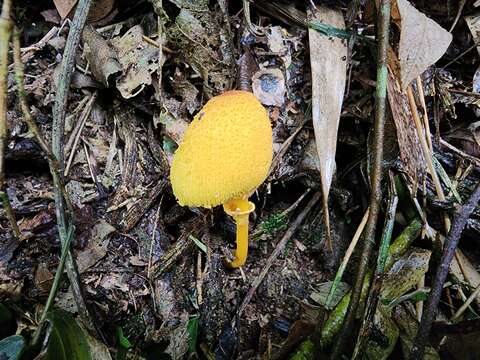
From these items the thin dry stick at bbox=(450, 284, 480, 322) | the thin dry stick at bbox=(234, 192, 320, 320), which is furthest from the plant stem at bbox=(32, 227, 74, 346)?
the thin dry stick at bbox=(450, 284, 480, 322)

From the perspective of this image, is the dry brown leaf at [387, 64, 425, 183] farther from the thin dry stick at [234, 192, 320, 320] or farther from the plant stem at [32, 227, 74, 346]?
the plant stem at [32, 227, 74, 346]

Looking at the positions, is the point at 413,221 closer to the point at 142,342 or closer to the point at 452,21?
the point at 452,21

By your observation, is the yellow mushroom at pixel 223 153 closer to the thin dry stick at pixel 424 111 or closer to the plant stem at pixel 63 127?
the plant stem at pixel 63 127

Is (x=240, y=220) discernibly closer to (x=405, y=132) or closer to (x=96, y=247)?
(x=96, y=247)

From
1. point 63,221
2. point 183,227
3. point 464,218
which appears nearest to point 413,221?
point 464,218

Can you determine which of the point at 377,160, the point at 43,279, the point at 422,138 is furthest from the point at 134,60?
the point at 422,138

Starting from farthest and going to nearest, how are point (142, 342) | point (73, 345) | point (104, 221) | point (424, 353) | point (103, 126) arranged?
point (103, 126) → point (104, 221) → point (142, 342) → point (424, 353) → point (73, 345)
